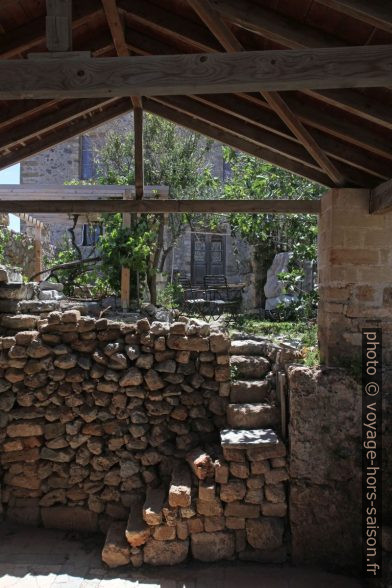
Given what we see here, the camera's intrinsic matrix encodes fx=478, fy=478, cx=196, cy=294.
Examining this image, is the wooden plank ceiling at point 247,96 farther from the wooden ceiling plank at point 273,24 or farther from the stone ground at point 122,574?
the stone ground at point 122,574

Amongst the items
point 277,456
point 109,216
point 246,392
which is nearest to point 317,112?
point 246,392

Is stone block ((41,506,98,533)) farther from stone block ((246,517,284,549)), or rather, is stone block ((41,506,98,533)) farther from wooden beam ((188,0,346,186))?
wooden beam ((188,0,346,186))

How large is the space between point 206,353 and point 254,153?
228 cm

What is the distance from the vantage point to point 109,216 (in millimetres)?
9602

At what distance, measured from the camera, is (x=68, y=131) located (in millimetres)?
5887

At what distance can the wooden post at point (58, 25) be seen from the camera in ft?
9.11

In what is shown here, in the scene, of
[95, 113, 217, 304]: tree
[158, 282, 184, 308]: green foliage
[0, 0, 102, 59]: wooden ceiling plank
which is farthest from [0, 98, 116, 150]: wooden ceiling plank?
[158, 282, 184, 308]: green foliage

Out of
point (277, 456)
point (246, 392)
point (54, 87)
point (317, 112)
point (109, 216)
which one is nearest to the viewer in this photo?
point (54, 87)

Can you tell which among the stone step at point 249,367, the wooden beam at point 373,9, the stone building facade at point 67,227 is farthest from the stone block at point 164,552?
the stone building facade at point 67,227

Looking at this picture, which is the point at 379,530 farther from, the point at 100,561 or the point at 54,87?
the point at 54,87

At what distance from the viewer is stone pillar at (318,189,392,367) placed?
4836 mm

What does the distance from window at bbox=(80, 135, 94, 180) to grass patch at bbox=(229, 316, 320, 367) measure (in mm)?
10302

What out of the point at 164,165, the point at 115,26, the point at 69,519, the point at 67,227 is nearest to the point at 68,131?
the point at 115,26

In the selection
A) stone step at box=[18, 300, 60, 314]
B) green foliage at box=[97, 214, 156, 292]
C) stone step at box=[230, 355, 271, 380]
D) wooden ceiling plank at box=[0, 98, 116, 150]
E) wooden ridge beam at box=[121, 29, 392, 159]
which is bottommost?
stone step at box=[230, 355, 271, 380]
